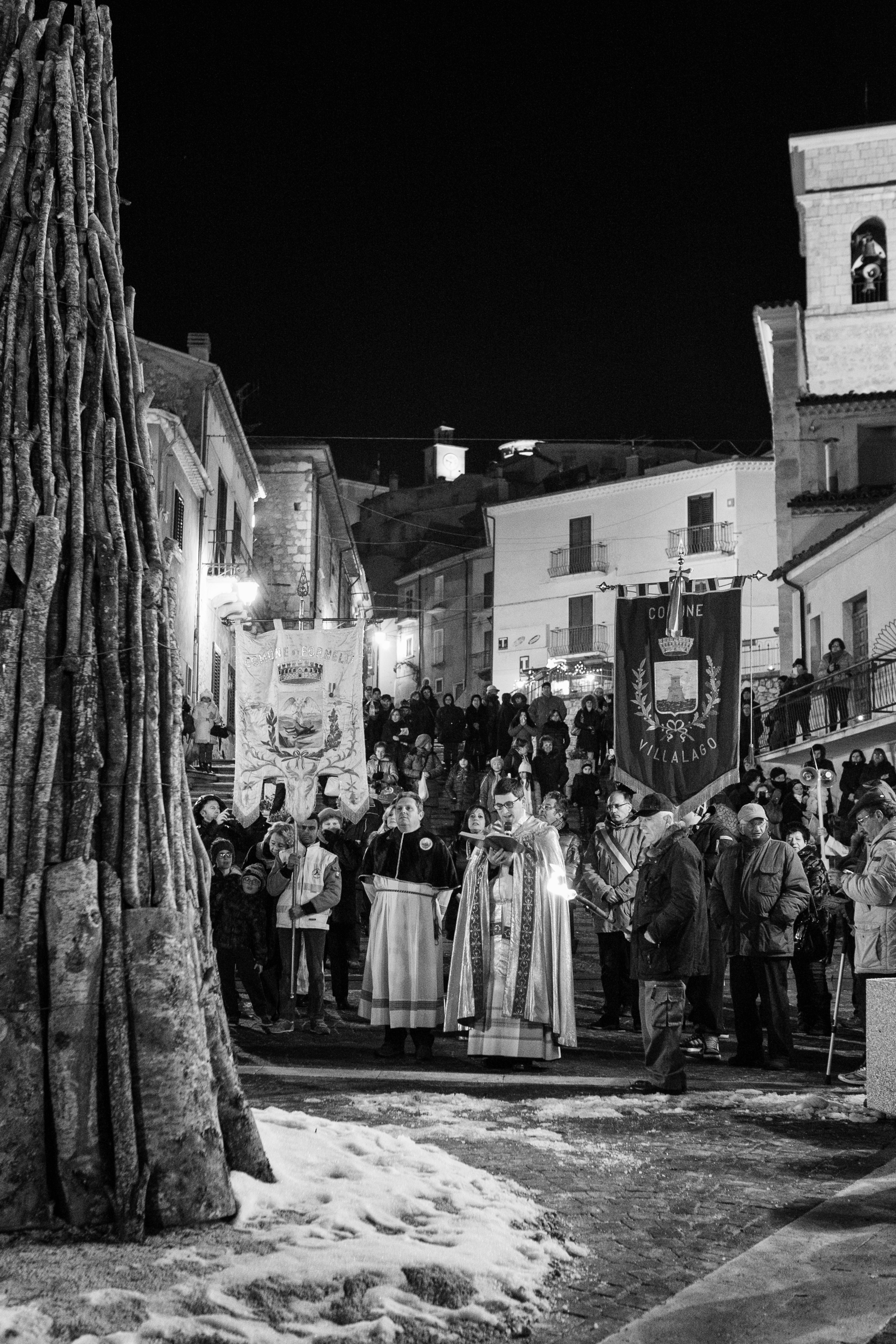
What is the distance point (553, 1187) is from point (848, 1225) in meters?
1.16

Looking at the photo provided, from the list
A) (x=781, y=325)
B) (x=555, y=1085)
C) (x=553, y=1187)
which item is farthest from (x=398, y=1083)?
(x=781, y=325)

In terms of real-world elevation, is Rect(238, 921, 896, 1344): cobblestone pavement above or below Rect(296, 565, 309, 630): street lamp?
below

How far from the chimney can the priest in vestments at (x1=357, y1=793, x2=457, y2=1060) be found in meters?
31.8

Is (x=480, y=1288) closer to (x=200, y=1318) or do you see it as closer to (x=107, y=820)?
(x=200, y=1318)

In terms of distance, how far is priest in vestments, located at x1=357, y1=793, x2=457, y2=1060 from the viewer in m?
9.84

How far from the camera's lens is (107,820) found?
4.95 meters

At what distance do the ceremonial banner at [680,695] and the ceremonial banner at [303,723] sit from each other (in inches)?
154

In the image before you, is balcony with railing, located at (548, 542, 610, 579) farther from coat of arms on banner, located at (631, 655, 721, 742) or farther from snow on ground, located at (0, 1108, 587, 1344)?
snow on ground, located at (0, 1108, 587, 1344)

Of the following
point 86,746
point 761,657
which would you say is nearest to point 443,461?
point 761,657

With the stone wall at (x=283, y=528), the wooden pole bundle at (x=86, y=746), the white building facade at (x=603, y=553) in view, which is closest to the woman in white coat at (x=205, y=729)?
the stone wall at (x=283, y=528)

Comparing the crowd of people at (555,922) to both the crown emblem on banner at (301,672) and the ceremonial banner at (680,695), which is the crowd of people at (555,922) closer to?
the ceremonial banner at (680,695)

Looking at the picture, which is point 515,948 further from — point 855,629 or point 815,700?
point 855,629

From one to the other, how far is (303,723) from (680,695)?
497cm

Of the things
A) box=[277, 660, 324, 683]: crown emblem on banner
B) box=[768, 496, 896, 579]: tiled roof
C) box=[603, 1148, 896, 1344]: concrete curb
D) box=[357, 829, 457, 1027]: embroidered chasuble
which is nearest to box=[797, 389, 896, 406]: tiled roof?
box=[768, 496, 896, 579]: tiled roof
